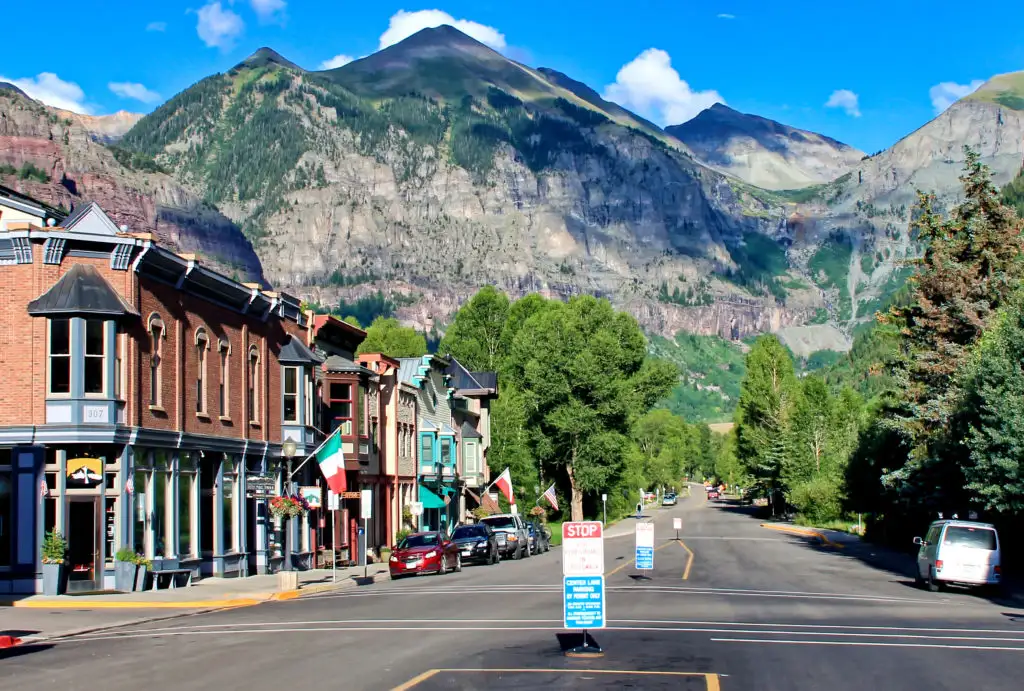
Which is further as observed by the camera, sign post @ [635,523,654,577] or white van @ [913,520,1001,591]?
sign post @ [635,523,654,577]

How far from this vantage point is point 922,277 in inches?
1799

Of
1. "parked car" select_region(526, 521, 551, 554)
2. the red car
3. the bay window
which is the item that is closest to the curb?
"parked car" select_region(526, 521, 551, 554)

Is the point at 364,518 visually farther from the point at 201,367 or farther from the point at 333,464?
the point at 201,367

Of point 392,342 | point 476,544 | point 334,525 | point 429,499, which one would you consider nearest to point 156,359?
point 334,525

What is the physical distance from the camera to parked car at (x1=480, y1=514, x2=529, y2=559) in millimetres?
51188

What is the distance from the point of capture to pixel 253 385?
41.7m

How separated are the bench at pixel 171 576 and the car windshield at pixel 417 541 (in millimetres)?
8818

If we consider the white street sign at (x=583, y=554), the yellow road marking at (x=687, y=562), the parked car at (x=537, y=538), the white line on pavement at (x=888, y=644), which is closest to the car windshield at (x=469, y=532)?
the parked car at (x=537, y=538)

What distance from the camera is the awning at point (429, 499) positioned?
2477 inches

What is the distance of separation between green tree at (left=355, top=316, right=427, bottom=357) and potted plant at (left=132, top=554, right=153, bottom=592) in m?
76.4

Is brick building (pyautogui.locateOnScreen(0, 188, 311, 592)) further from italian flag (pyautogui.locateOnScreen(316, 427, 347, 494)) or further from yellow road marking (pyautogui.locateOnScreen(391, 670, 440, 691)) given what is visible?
yellow road marking (pyautogui.locateOnScreen(391, 670, 440, 691))

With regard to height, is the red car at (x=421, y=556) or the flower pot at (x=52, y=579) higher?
the flower pot at (x=52, y=579)

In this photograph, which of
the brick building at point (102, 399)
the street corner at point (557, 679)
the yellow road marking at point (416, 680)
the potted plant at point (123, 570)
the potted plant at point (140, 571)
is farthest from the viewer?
the potted plant at point (140, 571)

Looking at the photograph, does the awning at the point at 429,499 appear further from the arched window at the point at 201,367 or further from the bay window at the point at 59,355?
the bay window at the point at 59,355
